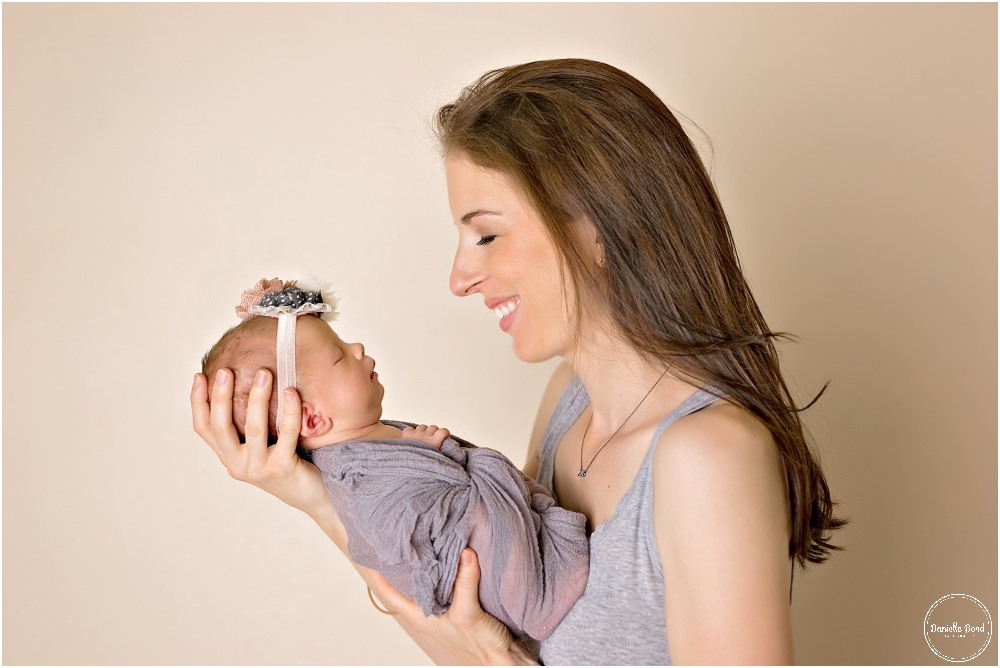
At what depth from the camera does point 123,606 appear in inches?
135

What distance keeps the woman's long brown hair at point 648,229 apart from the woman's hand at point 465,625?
625 mm

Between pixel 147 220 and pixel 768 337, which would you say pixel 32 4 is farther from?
pixel 768 337

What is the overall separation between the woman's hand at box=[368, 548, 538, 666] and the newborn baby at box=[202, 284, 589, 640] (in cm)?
3

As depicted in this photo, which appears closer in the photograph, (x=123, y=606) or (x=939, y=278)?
(x=939, y=278)

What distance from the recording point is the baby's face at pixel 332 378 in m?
1.99

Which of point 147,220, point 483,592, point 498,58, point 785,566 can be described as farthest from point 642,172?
point 147,220

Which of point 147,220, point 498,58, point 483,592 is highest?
point 498,58

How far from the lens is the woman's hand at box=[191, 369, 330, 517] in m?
1.90

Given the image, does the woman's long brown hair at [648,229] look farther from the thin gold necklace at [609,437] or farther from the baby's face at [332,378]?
the baby's face at [332,378]

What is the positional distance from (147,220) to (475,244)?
1.81m

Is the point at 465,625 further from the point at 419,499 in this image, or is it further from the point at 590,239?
the point at 590,239

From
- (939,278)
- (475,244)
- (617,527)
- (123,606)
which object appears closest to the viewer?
(617,527)

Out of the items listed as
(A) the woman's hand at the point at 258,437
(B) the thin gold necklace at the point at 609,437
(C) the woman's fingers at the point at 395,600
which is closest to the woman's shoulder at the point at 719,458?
(B) the thin gold necklace at the point at 609,437
